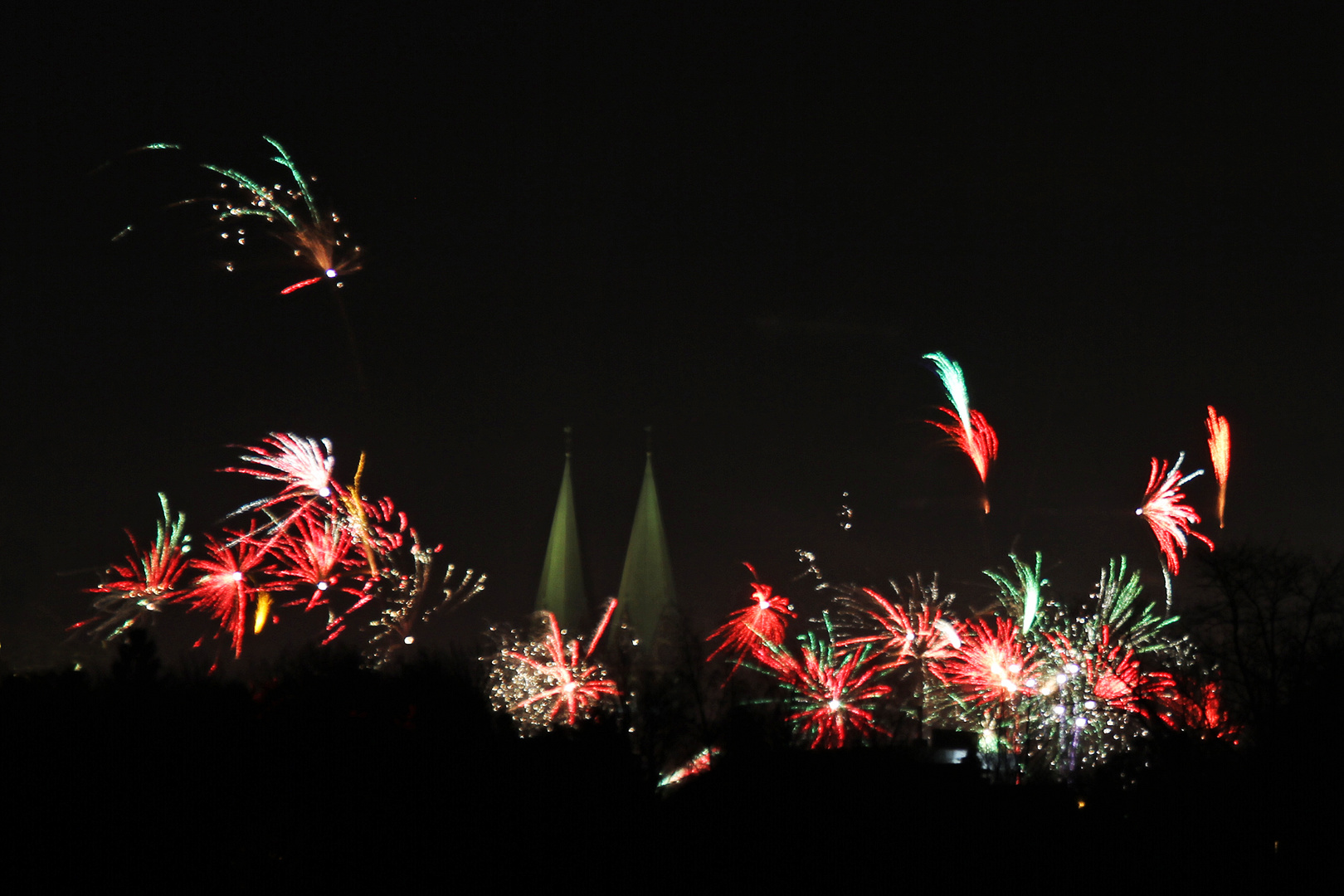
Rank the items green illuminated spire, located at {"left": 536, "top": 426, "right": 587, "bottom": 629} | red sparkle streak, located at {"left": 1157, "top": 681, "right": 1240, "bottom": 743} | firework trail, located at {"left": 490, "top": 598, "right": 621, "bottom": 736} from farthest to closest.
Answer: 1. green illuminated spire, located at {"left": 536, "top": 426, "right": 587, "bottom": 629}
2. firework trail, located at {"left": 490, "top": 598, "right": 621, "bottom": 736}
3. red sparkle streak, located at {"left": 1157, "top": 681, "right": 1240, "bottom": 743}

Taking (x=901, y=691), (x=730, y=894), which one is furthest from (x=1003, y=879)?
(x=901, y=691)

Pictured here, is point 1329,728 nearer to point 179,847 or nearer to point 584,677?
point 179,847

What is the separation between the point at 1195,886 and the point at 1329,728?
5.30 m

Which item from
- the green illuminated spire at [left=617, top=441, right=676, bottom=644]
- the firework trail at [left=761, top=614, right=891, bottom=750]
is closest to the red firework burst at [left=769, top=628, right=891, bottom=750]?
the firework trail at [left=761, top=614, right=891, bottom=750]

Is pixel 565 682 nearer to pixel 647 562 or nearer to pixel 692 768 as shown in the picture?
pixel 692 768

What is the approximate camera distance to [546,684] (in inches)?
2662

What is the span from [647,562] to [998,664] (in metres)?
67.5

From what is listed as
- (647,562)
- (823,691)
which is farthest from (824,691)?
(647,562)

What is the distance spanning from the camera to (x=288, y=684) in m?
54.8

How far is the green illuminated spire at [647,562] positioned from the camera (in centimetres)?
11738

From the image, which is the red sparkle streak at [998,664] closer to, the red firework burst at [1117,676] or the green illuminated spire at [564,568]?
the red firework burst at [1117,676]

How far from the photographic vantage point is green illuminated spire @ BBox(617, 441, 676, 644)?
11738 centimetres

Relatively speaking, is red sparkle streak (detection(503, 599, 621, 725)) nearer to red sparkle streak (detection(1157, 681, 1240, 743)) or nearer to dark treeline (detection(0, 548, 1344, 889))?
dark treeline (detection(0, 548, 1344, 889))

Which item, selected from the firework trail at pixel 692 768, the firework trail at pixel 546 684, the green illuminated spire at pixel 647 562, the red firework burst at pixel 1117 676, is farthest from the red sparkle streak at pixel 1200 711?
the green illuminated spire at pixel 647 562
